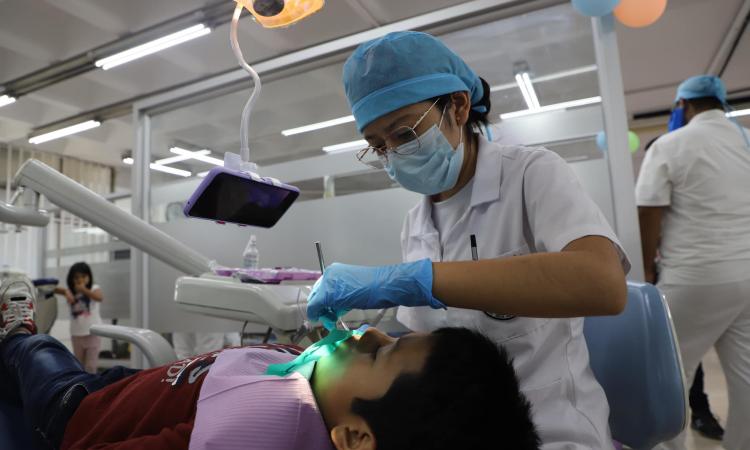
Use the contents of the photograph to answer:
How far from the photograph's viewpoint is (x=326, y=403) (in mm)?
795

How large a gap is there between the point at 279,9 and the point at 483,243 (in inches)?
32.5

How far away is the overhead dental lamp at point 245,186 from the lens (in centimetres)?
117

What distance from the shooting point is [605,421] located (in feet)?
2.78

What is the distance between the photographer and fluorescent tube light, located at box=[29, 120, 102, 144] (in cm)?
514

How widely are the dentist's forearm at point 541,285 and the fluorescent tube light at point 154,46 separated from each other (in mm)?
3004

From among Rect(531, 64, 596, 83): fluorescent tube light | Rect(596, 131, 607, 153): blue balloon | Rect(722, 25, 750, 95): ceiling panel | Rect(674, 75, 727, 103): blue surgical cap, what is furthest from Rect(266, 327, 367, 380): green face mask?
Rect(722, 25, 750, 95): ceiling panel

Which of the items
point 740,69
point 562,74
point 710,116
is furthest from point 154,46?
point 740,69

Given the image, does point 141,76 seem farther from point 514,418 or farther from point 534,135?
point 514,418

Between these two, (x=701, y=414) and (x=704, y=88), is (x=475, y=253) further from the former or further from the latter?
(x=701, y=414)

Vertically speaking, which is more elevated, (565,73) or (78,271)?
(565,73)

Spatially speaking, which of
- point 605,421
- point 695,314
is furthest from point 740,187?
point 605,421

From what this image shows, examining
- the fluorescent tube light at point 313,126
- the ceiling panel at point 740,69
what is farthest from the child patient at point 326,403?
the ceiling panel at point 740,69

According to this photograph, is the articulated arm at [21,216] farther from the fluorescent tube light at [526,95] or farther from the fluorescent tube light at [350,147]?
the fluorescent tube light at [526,95]

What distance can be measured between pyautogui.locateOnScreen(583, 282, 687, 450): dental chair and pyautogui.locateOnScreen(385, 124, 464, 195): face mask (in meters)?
0.47
